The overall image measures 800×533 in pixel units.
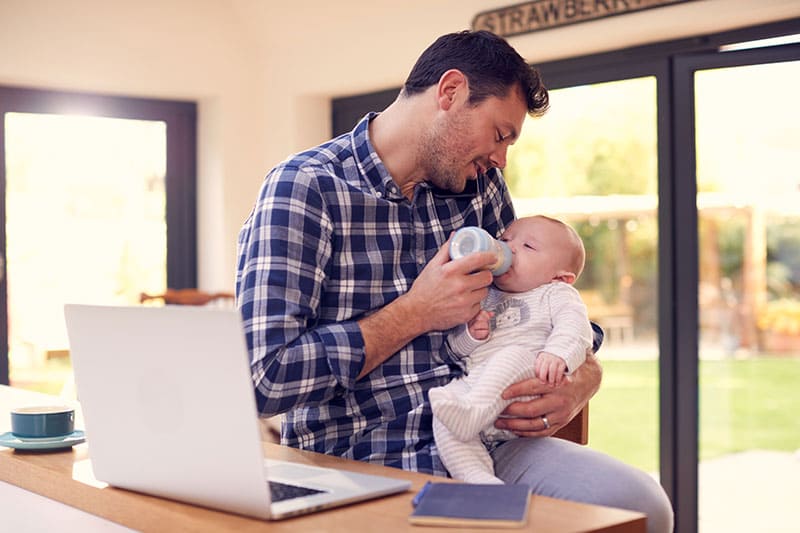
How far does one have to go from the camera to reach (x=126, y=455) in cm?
142

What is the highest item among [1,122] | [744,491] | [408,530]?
[1,122]

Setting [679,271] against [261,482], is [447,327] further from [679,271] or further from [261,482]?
[679,271]

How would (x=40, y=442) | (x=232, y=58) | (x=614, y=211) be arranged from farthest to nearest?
(x=232, y=58)
(x=614, y=211)
(x=40, y=442)

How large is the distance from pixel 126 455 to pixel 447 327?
633mm

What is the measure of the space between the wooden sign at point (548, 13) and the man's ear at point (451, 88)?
156 cm

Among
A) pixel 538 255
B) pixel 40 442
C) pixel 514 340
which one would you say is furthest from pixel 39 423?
pixel 538 255

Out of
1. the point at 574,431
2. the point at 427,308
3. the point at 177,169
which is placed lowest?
the point at 574,431

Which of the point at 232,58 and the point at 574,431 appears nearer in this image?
the point at 574,431

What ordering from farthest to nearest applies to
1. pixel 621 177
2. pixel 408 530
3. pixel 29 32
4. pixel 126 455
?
pixel 29 32 → pixel 621 177 → pixel 126 455 → pixel 408 530

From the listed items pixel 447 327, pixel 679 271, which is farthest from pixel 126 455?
pixel 679 271

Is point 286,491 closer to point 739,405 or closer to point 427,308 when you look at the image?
point 427,308

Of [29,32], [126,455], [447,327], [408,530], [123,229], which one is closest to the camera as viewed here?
[408,530]

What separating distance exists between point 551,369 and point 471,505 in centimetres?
63

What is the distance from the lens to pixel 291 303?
5.72ft
